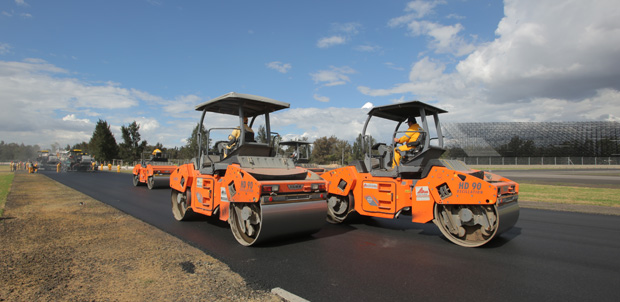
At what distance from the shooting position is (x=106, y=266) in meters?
4.55

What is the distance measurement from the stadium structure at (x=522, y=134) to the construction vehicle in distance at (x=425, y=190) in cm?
7906

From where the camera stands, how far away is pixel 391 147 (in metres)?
7.27

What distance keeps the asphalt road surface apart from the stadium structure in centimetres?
7919

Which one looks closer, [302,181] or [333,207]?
[302,181]

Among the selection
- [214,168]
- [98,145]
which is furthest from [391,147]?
[98,145]

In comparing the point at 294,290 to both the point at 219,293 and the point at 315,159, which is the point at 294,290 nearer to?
the point at 219,293

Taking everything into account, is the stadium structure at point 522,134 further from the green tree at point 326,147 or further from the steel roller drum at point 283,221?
the steel roller drum at point 283,221

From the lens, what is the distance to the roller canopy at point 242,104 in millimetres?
6637

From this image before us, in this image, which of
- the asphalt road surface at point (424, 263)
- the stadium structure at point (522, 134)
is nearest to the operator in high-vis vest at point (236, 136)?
the asphalt road surface at point (424, 263)

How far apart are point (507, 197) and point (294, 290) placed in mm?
4086

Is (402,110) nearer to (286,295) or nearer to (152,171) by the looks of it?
(286,295)

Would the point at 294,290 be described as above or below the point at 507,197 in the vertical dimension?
below

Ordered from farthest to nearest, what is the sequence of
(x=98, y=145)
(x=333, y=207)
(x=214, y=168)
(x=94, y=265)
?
(x=98, y=145), (x=333, y=207), (x=214, y=168), (x=94, y=265)

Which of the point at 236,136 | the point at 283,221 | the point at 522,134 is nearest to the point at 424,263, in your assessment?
the point at 283,221
